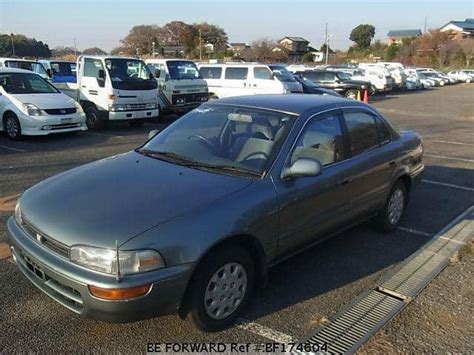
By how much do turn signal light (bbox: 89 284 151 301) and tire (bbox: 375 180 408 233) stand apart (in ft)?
9.96

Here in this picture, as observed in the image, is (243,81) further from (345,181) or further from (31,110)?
(345,181)

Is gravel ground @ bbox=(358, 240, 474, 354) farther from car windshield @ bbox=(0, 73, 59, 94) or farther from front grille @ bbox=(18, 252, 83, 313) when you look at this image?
car windshield @ bbox=(0, 73, 59, 94)

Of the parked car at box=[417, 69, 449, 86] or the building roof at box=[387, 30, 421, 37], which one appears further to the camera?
the building roof at box=[387, 30, 421, 37]

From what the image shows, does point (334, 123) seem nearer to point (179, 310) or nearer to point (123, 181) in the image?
point (123, 181)

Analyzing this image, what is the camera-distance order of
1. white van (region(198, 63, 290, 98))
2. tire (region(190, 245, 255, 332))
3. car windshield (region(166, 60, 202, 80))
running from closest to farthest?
tire (region(190, 245, 255, 332))
car windshield (region(166, 60, 202, 80))
white van (region(198, 63, 290, 98))

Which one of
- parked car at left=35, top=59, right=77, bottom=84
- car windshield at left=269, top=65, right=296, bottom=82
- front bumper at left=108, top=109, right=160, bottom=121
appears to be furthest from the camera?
Result: parked car at left=35, top=59, right=77, bottom=84

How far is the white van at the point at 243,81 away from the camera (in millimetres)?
16391

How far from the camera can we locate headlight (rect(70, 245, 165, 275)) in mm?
2490

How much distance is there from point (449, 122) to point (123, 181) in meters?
14.8

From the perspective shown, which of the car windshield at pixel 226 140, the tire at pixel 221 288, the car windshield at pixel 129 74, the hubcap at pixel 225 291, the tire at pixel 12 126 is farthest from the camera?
the car windshield at pixel 129 74

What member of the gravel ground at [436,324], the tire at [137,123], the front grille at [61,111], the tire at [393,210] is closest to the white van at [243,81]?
the tire at [137,123]

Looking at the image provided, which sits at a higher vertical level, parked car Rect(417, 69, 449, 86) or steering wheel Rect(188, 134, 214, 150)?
parked car Rect(417, 69, 449, 86)

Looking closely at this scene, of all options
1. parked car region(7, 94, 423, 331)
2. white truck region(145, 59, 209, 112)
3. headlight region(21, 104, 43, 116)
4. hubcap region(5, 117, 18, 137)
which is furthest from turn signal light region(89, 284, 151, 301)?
white truck region(145, 59, 209, 112)

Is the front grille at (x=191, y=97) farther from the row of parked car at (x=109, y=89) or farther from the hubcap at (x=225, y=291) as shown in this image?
the hubcap at (x=225, y=291)
